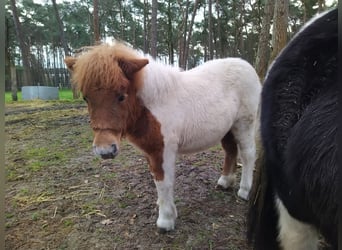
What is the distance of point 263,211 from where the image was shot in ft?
4.51

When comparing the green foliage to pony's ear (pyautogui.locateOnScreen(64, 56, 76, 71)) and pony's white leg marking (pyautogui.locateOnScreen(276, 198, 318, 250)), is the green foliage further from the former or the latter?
pony's white leg marking (pyautogui.locateOnScreen(276, 198, 318, 250))

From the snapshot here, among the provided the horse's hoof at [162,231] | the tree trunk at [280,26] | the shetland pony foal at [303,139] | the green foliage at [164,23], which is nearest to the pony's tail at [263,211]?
the shetland pony foal at [303,139]

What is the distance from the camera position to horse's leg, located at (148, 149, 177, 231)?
2225 mm

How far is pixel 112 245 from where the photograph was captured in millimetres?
2193

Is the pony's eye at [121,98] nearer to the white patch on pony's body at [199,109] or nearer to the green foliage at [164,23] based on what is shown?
the white patch on pony's body at [199,109]

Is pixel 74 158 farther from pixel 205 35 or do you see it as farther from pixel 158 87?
pixel 205 35

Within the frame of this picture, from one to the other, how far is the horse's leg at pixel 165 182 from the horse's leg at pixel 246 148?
81 cm

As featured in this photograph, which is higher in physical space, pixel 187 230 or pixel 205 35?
pixel 205 35

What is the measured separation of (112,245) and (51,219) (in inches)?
27.4

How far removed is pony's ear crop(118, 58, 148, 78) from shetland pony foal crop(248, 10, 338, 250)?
983mm

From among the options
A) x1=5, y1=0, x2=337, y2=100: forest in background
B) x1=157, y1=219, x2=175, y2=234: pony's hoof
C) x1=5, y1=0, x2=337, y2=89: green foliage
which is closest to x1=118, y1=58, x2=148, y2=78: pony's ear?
x1=157, y1=219, x2=175, y2=234: pony's hoof

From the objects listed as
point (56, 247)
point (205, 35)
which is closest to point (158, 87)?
point (56, 247)

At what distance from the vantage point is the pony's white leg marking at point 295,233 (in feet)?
3.79

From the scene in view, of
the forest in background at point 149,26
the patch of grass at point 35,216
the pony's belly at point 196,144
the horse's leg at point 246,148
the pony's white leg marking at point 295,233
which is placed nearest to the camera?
the pony's white leg marking at point 295,233
